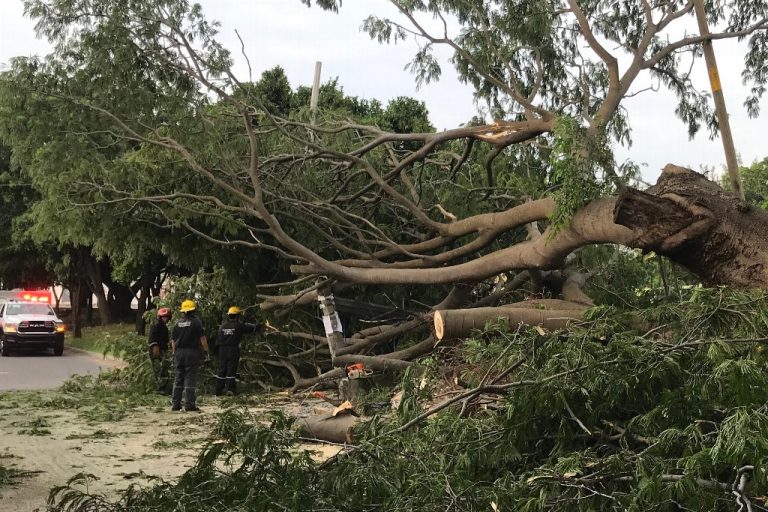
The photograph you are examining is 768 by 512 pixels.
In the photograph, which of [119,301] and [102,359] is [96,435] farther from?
[119,301]

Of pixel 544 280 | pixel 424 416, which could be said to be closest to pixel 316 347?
pixel 544 280

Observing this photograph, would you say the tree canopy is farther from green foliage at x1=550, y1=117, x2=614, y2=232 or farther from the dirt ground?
the dirt ground

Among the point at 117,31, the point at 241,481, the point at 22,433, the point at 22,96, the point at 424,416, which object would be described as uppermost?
the point at 117,31

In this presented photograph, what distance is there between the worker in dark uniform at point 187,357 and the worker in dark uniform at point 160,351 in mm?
1517

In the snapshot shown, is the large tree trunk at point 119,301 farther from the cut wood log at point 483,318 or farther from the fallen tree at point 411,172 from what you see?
the cut wood log at point 483,318

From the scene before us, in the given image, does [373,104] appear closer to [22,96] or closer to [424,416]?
[22,96]

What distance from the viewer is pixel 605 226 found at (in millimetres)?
7137

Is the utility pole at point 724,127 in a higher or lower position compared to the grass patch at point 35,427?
higher

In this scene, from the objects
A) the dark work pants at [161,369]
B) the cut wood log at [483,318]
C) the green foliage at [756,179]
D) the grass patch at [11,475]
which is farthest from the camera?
the green foliage at [756,179]

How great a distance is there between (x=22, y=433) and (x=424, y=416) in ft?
20.5

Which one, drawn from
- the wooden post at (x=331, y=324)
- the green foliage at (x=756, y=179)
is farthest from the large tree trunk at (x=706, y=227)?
the green foliage at (x=756, y=179)

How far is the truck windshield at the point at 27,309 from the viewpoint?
2319cm

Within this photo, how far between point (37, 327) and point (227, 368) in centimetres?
1255

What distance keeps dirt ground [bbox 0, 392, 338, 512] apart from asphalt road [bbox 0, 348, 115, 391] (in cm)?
393
